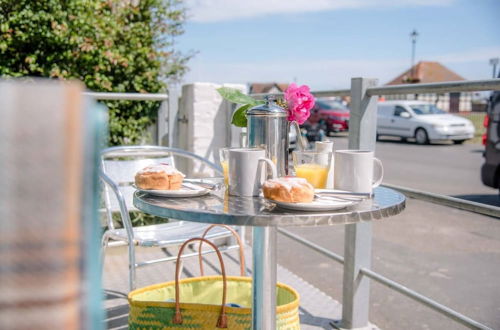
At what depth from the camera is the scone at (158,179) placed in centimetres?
161

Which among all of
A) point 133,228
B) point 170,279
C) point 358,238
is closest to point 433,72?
point 170,279

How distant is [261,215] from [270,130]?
1.52ft

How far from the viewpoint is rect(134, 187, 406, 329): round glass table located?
127 cm

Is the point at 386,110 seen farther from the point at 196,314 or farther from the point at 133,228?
the point at 196,314

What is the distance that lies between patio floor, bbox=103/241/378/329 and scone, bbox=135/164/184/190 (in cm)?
122

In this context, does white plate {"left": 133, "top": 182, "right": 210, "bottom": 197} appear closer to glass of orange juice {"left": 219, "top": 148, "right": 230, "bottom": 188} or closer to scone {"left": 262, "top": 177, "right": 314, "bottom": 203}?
glass of orange juice {"left": 219, "top": 148, "right": 230, "bottom": 188}

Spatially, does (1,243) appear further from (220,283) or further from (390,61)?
(390,61)

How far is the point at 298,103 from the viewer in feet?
5.56

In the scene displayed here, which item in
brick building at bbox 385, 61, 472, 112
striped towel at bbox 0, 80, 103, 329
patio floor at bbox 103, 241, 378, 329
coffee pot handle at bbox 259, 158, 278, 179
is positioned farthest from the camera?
brick building at bbox 385, 61, 472, 112

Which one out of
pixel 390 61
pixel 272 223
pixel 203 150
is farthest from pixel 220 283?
pixel 390 61

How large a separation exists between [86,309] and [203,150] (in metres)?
3.51

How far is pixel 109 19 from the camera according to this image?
523 centimetres

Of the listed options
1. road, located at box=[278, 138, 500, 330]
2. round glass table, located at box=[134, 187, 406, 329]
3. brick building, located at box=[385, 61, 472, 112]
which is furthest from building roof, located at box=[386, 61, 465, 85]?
round glass table, located at box=[134, 187, 406, 329]

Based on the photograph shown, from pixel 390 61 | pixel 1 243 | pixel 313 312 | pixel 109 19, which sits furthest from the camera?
pixel 390 61
